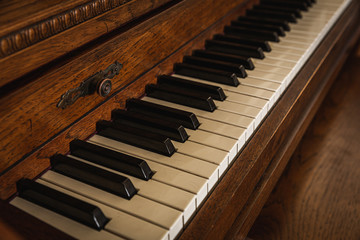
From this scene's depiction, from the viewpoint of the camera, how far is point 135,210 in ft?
3.30

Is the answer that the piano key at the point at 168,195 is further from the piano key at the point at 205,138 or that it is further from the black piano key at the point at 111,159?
the piano key at the point at 205,138

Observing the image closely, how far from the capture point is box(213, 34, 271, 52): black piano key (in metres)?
1.96

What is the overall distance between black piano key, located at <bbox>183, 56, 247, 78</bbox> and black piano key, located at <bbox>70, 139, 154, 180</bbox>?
0.74m

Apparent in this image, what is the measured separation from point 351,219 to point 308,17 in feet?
4.13

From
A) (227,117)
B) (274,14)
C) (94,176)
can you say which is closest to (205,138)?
(227,117)

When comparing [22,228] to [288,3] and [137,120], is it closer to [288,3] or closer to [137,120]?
[137,120]

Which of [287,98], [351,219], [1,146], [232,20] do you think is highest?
[1,146]

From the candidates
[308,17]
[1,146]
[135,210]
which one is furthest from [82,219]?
[308,17]

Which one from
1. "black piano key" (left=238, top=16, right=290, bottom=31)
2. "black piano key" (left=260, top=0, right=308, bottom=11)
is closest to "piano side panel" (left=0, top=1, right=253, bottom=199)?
"black piano key" (left=238, top=16, right=290, bottom=31)

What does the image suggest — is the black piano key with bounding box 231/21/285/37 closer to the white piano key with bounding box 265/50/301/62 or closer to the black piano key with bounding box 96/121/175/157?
the white piano key with bounding box 265/50/301/62

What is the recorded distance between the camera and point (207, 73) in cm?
170

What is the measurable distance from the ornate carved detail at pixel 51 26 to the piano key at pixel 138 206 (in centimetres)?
39

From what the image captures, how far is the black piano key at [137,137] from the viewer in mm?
1217

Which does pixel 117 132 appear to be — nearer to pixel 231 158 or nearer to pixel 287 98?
pixel 231 158
